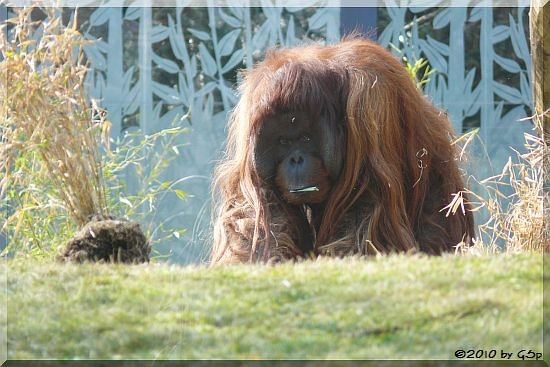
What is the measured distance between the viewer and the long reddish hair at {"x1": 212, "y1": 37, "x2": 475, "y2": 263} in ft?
13.0

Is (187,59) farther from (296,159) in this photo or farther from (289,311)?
(289,311)

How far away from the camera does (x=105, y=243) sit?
360 cm

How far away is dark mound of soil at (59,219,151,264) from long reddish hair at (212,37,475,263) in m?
0.54

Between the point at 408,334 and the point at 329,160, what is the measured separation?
1711mm

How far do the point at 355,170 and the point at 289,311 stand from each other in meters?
1.56

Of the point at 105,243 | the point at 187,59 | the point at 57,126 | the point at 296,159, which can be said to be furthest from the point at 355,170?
the point at 187,59

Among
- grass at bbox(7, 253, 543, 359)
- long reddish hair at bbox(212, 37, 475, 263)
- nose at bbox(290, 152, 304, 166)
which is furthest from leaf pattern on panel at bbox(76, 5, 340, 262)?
grass at bbox(7, 253, 543, 359)

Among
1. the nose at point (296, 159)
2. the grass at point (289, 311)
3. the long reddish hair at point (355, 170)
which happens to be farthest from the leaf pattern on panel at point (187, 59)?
the grass at point (289, 311)

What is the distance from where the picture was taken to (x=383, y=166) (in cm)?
396

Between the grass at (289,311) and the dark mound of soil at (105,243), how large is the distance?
0.58 m

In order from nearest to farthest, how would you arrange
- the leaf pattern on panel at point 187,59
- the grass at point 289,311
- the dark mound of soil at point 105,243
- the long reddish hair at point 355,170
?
1. the grass at point 289,311
2. the dark mound of soil at point 105,243
3. the long reddish hair at point 355,170
4. the leaf pattern on panel at point 187,59

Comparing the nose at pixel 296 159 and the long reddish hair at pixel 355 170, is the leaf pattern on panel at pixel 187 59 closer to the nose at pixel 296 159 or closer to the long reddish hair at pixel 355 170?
the long reddish hair at pixel 355 170

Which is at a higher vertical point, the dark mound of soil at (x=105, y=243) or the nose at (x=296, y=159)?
the nose at (x=296, y=159)

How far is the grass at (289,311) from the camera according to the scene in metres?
2.31
